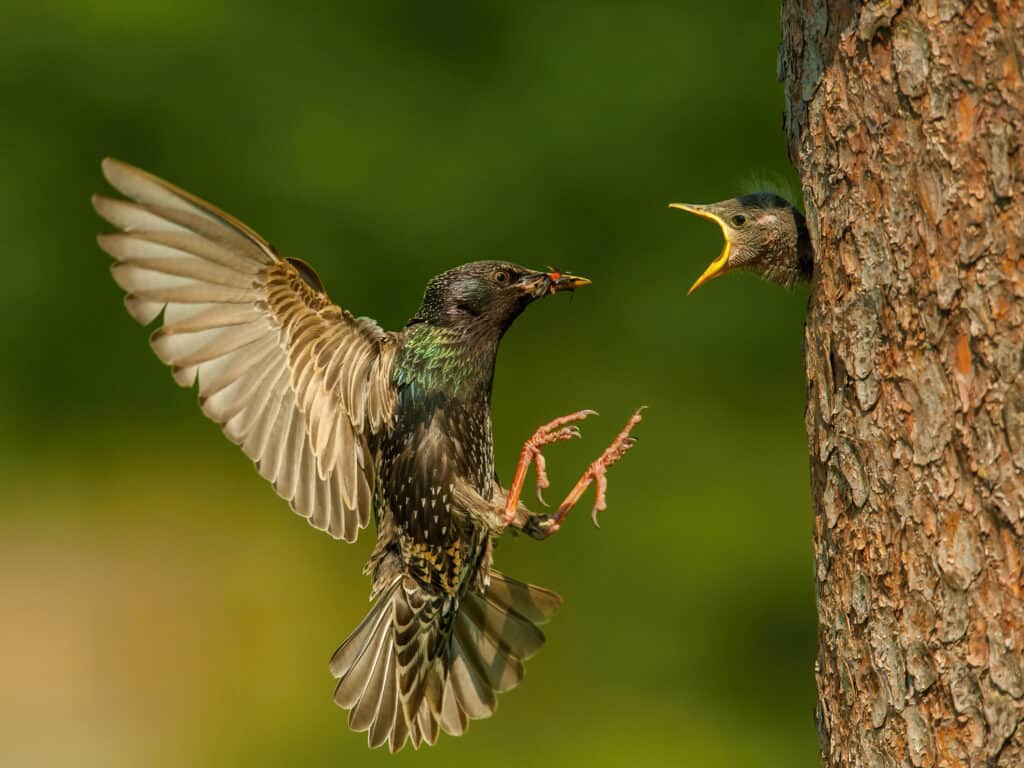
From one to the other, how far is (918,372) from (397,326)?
11.8 feet

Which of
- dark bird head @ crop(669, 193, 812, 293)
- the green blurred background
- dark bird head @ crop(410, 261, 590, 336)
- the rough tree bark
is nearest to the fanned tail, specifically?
dark bird head @ crop(410, 261, 590, 336)

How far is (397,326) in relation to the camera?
17.7ft

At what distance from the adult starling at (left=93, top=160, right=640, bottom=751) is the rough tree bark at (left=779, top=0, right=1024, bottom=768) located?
3.17 ft

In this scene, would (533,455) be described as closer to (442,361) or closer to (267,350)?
(442,361)

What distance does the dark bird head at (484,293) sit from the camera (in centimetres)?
319

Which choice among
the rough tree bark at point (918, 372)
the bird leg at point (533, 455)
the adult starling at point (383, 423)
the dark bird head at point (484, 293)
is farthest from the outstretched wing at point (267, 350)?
the rough tree bark at point (918, 372)

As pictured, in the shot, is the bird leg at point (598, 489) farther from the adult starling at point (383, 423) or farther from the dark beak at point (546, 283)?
the dark beak at point (546, 283)

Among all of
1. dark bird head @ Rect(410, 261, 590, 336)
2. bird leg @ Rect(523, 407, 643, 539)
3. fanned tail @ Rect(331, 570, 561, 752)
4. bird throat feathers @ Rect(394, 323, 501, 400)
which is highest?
dark bird head @ Rect(410, 261, 590, 336)

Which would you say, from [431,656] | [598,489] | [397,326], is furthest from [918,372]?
[397,326]

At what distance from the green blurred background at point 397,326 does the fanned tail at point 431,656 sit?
1710 mm

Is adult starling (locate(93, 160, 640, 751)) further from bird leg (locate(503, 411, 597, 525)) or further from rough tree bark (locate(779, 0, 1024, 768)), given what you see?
rough tree bark (locate(779, 0, 1024, 768))

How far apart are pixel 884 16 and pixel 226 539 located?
12.9ft

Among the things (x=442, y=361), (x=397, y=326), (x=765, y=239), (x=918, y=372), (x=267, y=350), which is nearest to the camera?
(x=918, y=372)

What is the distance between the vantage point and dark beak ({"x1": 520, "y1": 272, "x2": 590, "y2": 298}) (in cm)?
323
